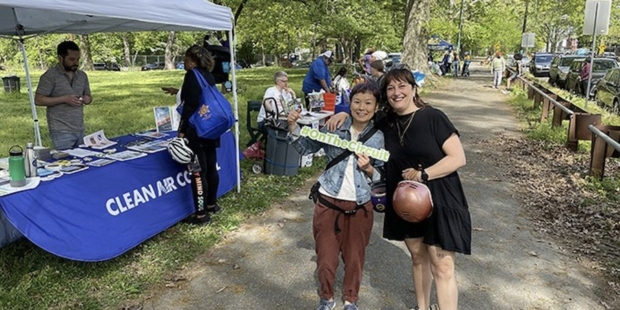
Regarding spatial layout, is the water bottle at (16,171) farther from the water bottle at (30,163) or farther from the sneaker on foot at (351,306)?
the sneaker on foot at (351,306)

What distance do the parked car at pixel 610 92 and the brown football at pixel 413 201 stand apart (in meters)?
13.1

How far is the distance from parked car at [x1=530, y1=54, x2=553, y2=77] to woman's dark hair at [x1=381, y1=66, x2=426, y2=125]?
32.9 metres

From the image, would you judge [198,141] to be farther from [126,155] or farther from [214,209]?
[214,209]

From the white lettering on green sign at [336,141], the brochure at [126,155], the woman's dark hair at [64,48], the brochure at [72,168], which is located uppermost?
the woman's dark hair at [64,48]

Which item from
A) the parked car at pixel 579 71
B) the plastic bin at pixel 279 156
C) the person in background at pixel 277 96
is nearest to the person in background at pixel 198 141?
the plastic bin at pixel 279 156

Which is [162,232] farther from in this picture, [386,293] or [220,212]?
[386,293]

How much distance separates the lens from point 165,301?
3.66 metres

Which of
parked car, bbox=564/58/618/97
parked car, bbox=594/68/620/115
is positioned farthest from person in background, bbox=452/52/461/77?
parked car, bbox=594/68/620/115

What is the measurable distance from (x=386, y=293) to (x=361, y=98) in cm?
172

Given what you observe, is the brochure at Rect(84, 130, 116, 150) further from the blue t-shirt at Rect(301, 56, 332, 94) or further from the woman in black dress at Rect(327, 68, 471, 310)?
the blue t-shirt at Rect(301, 56, 332, 94)

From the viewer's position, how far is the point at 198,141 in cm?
492

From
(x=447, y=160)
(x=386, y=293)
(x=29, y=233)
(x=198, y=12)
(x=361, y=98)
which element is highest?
(x=198, y=12)

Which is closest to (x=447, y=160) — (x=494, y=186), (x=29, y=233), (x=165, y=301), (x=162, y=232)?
(x=165, y=301)

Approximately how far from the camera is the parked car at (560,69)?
74.2 ft
